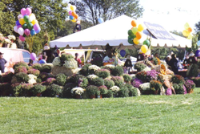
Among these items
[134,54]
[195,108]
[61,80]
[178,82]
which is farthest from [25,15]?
[134,54]

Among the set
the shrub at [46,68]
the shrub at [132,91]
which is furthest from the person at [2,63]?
the shrub at [132,91]

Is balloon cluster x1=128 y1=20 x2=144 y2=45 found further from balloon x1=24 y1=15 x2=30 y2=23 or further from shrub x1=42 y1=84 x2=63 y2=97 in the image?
balloon x1=24 y1=15 x2=30 y2=23

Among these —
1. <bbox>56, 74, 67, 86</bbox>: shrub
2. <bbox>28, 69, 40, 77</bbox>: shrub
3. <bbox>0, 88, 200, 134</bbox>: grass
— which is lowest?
<bbox>0, 88, 200, 134</bbox>: grass

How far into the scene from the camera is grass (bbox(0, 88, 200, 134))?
5938 mm

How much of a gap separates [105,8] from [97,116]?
46268 millimetres

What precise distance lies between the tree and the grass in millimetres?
43261

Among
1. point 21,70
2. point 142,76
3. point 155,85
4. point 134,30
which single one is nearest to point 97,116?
point 155,85

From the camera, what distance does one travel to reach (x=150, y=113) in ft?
24.3

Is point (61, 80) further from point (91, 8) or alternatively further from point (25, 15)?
Answer: point (91, 8)

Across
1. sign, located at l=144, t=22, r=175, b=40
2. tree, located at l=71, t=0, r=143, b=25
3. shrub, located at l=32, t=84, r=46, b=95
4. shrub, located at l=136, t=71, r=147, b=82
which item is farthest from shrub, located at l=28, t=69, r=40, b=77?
tree, located at l=71, t=0, r=143, b=25

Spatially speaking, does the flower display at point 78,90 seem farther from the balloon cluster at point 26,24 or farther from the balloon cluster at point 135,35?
the balloon cluster at point 26,24

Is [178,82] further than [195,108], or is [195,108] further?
[178,82]

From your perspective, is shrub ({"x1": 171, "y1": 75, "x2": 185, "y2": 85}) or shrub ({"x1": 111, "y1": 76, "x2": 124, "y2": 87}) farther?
shrub ({"x1": 171, "y1": 75, "x2": 185, "y2": 85})

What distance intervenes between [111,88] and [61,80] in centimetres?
190
